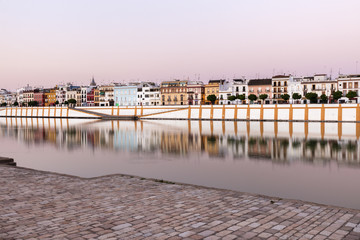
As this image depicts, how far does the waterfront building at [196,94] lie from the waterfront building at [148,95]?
11.9 metres

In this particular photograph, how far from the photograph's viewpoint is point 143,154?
24188 mm

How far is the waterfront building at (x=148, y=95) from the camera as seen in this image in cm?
11488

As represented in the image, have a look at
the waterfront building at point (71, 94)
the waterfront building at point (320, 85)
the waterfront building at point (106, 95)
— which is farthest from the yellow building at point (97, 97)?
the waterfront building at point (320, 85)

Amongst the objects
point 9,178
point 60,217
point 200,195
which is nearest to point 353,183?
point 200,195

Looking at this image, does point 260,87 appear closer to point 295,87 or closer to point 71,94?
point 295,87

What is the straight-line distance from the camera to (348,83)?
85.4 metres

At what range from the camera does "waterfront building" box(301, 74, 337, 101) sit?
88562 millimetres

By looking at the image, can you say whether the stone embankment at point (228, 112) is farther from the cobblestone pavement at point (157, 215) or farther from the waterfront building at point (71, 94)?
the cobblestone pavement at point (157, 215)

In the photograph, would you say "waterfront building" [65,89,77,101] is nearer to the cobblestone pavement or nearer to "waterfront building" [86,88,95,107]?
"waterfront building" [86,88,95,107]

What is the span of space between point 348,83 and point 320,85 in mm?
6840

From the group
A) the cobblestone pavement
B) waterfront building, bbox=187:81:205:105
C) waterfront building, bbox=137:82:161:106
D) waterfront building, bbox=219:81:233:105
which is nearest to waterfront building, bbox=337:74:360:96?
waterfront building, bbox=219:81:233:105

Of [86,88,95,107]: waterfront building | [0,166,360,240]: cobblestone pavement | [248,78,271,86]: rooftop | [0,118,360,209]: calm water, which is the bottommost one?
[0,118,360,209]: calm water

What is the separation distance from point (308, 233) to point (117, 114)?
91.1 metres

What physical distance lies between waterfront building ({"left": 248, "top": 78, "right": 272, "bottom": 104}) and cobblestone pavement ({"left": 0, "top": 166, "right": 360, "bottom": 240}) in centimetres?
9068
